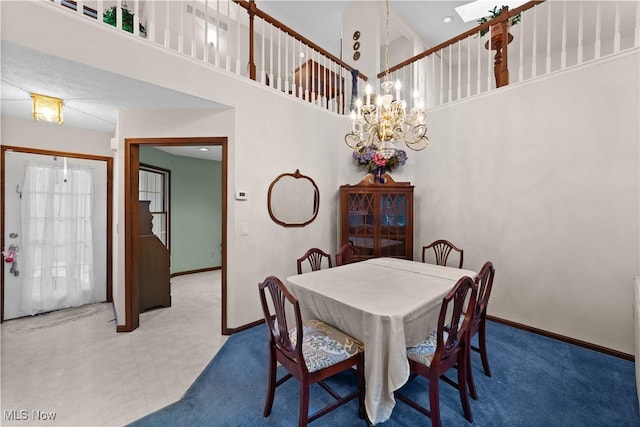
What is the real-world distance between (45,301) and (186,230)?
2.45 metres

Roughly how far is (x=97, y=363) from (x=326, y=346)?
2102 millimetres

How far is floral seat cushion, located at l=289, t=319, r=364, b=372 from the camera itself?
5.15 ft

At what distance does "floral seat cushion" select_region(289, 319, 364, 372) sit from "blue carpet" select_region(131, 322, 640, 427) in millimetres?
445

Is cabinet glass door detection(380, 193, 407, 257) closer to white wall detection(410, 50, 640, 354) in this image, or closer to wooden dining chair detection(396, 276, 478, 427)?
white wall detection(410, 50, 640, 354)

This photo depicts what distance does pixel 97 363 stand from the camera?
2340 mm

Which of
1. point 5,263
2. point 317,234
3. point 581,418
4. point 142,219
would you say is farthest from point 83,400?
point 581,418

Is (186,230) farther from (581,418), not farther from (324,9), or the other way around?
(581,418)

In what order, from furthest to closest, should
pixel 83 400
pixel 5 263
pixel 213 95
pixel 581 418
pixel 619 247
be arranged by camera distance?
pixel 5 263, pixel 213 95, pixel 619 247, pixel 83 400, pixel 581 418

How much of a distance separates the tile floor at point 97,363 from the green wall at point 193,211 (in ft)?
6.53

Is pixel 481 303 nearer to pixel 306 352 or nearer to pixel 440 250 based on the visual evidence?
pixel 306 352

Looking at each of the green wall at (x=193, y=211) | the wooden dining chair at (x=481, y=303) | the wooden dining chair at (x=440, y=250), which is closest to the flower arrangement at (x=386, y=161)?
the wooden dining chair at (x=440, y=250)

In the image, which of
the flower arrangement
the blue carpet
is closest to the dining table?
the blue carpet

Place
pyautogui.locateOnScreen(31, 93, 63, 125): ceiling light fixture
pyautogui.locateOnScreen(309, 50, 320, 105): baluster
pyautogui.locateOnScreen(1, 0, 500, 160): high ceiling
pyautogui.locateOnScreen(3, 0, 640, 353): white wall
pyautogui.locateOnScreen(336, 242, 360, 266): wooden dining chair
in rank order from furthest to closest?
1. pyautogui.locateOnScreen(309, 50, 320, 105): baluster
2. pyautogui.locateOnScreen(336, 242, 360, 266): wooden dining chair
3. pyautogui.locateOnScreen(31, 93, 63, 125): ceiling light fixture
4. pyautogui.locateOnScreen(3, 0, 640, 353): white wall
5. pyautogui.locateOnScreen(1, 0, 500, 160): high ceiling

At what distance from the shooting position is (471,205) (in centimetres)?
332
